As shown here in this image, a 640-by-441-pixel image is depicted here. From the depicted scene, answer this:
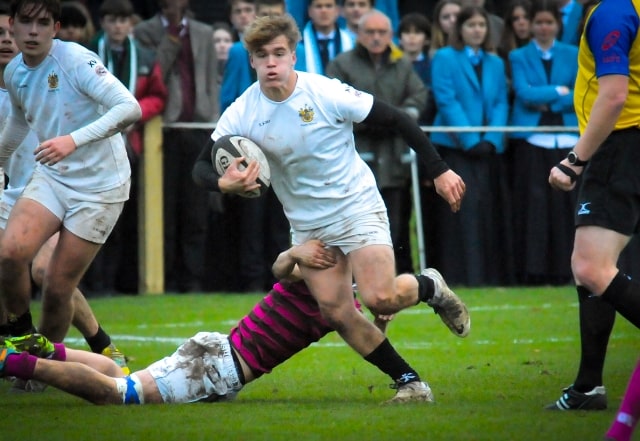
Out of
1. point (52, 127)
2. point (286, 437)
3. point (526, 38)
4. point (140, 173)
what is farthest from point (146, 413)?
point (526, 38)

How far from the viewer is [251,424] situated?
6.54 meters

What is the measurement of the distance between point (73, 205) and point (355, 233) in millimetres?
1715

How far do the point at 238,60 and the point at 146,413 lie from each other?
7.01m

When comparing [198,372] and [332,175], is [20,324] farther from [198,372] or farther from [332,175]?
[332,175]

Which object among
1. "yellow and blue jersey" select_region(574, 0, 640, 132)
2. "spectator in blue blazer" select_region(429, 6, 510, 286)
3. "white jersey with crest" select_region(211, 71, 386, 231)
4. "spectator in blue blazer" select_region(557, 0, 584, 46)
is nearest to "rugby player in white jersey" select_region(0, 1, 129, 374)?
"white jersey with crest" select_region(211, 71, 386, 231)

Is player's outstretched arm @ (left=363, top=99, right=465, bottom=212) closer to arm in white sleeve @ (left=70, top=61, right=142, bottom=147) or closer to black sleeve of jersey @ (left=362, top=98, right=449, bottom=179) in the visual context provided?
black sleeve of jersey @ (left=362, top=98, right=449, bottom=179)

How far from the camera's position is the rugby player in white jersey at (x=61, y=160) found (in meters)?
7.89

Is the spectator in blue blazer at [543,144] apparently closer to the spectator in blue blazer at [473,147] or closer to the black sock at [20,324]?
the spectator in blue blazer at [473,147]

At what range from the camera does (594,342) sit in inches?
269

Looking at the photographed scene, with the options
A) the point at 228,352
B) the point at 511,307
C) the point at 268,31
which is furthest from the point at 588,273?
the point at 511,307

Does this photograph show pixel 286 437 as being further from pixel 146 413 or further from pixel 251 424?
pixel 146 413

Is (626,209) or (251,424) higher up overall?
(626,209)

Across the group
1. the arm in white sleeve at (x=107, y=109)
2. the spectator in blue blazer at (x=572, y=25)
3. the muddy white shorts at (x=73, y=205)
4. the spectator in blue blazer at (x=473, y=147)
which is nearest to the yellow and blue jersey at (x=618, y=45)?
the arm in white sleeve at (x=107, y=109)

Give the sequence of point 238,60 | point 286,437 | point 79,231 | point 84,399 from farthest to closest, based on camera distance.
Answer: point 238,60
point 79,231
point 84,399
point 286,437
